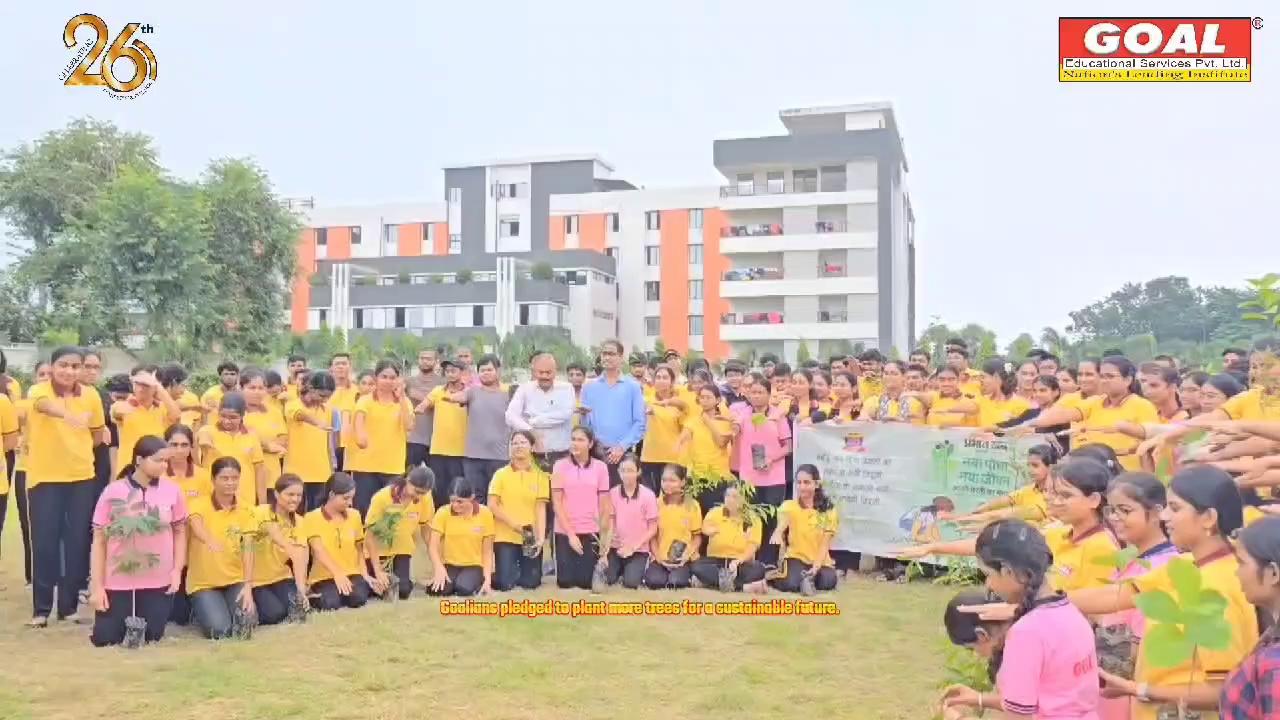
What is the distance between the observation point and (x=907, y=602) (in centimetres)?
806

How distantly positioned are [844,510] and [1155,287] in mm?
52034

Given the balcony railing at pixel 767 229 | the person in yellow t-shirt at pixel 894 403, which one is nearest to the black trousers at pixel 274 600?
the person in yellow t-shirt at pixel 894 403

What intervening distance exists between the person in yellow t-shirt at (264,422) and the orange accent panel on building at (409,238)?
1835 inches

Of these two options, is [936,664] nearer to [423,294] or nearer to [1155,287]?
[423,294]

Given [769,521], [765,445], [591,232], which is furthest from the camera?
[591,232]

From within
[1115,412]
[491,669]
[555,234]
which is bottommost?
[491,669]

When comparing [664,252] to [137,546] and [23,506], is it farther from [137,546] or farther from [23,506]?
[137,546]

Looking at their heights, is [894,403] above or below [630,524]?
above

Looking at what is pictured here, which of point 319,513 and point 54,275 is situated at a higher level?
point 54,275

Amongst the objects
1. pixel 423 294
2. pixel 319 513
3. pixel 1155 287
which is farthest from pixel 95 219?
pixel 1155 287

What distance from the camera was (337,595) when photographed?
25.3ft

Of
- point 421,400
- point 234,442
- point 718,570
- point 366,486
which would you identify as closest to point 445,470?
point 366,486

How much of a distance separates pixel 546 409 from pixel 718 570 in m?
1.99

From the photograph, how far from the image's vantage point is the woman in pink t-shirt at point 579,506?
334 inches
